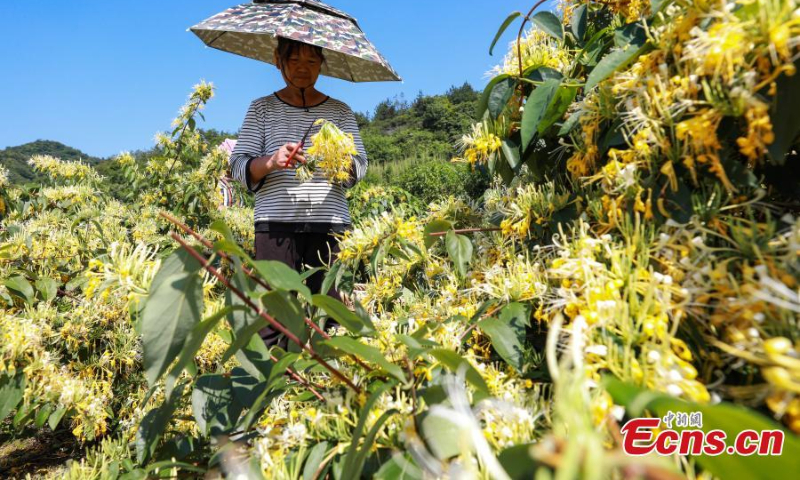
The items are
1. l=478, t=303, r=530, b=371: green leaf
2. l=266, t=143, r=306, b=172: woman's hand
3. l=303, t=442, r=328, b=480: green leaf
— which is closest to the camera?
l=303, t=442, r=328, b=480: green leaf

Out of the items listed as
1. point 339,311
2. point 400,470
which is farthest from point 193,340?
point 400,470

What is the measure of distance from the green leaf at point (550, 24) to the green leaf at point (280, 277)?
874 mm

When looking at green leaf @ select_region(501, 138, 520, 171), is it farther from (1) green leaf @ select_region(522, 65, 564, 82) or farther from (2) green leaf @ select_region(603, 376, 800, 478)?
(2) green leaf @ select_region(603, 376, 800, 478)

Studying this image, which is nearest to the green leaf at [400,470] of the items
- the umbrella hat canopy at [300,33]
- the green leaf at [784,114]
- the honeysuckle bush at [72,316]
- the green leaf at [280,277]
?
the green leaf at [280,277]

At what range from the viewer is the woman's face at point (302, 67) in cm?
223

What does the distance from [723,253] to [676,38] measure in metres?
0.36

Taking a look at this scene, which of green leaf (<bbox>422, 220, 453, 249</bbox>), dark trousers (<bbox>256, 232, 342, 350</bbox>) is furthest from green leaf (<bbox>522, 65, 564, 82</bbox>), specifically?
dark trousers (<bbox>256, 232, 342, 350</bbox>)

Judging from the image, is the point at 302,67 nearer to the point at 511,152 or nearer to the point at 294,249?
the point at 294,249

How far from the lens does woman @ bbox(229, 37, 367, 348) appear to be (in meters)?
2.14

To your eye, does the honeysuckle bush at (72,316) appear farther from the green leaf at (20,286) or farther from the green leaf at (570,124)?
the green leaf at (570,124)

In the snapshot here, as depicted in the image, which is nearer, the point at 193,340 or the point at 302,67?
the point at 193,340

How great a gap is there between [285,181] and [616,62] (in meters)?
1.64

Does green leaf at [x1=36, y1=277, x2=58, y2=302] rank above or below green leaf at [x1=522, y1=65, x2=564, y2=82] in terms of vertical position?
below

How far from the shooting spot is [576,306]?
640mm
